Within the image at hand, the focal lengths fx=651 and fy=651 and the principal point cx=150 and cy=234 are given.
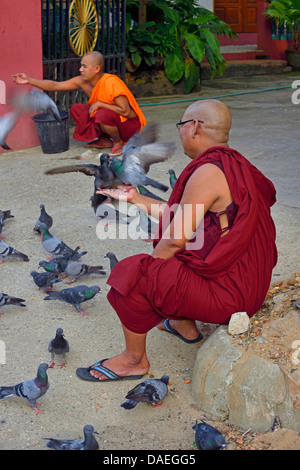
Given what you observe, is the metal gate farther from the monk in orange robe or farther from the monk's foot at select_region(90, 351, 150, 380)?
the monk's foot at select_region(90, 351, 150, 380)

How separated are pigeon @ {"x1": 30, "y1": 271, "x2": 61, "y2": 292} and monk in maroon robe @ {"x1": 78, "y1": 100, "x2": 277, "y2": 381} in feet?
3.97

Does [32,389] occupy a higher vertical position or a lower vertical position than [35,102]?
lower

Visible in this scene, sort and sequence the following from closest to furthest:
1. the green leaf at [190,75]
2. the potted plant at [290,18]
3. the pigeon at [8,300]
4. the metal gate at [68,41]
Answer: the pigeon at [8,300]
the metal gate at [68,41]
the green leaf at [190,75]
the potted plant at [290,18]

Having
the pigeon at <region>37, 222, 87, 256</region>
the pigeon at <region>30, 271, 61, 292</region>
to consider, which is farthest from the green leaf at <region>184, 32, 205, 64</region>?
the pigeon at <region>30, 271, 61, 292</region>

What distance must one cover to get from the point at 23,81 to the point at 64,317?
3.64 meters

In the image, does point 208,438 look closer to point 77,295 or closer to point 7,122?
point 77,295

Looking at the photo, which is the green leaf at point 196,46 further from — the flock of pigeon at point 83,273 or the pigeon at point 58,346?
the pigeon at point 58,346

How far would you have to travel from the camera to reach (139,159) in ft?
17.7

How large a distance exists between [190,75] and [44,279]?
905cm

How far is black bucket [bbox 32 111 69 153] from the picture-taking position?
26.2ft

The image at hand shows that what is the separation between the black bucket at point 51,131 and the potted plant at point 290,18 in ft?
29.6

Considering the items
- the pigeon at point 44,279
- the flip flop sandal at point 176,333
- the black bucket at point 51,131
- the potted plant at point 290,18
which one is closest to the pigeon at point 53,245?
the pigeon at point 44,279

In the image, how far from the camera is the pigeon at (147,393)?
313 cm

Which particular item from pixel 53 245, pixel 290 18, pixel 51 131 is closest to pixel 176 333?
pixel 53 245
